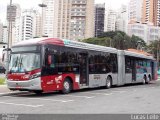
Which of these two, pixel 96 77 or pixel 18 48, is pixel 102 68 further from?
pixel 18 48

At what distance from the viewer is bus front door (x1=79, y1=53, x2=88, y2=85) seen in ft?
71.9

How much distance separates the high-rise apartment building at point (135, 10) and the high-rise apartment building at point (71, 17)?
88.3 feet

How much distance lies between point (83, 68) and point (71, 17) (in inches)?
3753

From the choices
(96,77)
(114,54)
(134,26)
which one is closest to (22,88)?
(96,77)

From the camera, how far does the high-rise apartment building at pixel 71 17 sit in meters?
114

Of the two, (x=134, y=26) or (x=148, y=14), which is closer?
(x=134, y=26)

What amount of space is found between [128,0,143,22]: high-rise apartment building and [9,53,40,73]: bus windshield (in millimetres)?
121515

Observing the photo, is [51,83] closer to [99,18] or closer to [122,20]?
[99,18]

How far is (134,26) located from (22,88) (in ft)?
360

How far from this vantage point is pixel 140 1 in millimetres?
137750

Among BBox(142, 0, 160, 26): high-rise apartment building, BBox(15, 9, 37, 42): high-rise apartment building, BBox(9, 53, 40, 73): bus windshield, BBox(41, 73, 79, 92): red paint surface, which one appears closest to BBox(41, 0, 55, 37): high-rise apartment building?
BBox(15, 9, 37, 42): high-rise apartment building

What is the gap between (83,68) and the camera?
22188 mm

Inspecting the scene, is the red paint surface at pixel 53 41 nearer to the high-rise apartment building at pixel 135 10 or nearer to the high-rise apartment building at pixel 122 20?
the high-rise apartment building at pixel 122 20

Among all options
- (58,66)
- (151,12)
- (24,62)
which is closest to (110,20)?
(151,12)
